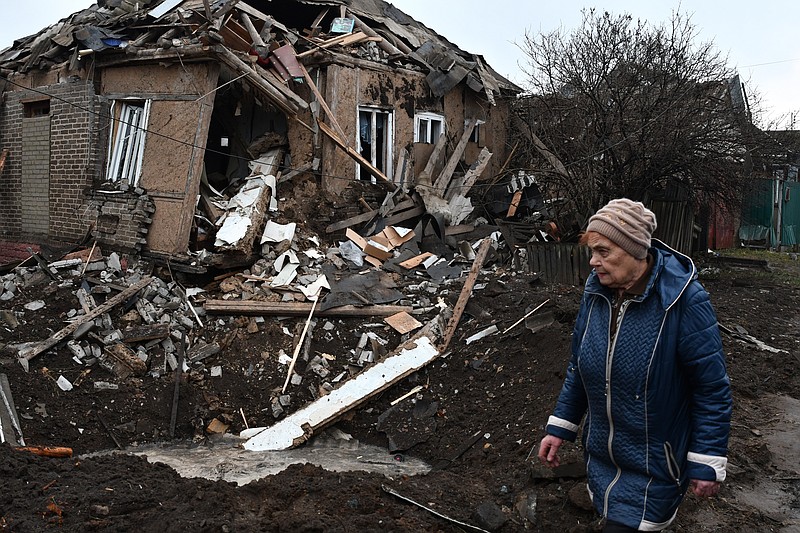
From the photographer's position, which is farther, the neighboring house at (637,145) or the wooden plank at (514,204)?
the wooden plank at (514,204)

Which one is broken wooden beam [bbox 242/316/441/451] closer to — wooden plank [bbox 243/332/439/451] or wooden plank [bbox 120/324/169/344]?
wooden plank [bbox 243/332/439/451]

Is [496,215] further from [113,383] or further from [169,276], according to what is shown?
[113,383]

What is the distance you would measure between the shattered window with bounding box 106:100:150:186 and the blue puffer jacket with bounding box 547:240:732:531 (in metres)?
9.69

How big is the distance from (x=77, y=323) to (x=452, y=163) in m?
7.70

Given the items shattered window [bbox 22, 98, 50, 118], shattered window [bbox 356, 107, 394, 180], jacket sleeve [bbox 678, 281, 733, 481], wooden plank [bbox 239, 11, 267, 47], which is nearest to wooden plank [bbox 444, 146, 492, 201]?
shattered window [bbox 356, 107, 394, 180]

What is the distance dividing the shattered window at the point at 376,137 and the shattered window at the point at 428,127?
2.09ft

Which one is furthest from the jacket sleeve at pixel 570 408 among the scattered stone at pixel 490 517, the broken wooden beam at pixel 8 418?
the broken wooden beam at pixel 8 418

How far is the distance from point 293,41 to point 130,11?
10.8 feet

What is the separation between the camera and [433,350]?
8.23 m

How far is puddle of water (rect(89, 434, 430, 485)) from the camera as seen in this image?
20.9 ft

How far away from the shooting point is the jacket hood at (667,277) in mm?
2594

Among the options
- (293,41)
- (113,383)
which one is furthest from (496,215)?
(113,383)

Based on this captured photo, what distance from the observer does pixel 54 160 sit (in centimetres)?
1202

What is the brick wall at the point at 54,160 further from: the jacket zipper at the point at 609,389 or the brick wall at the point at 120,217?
the jacket zipper at the point at 609,389
